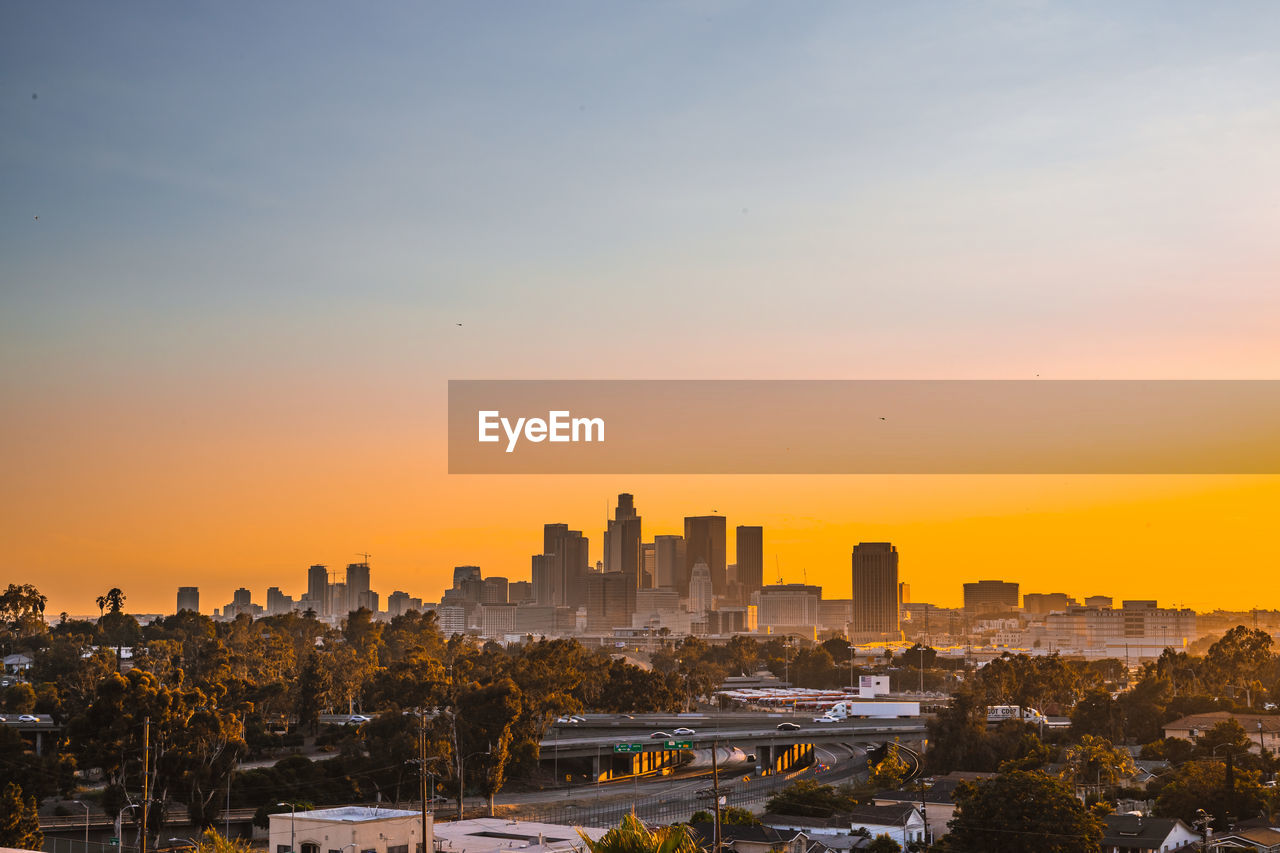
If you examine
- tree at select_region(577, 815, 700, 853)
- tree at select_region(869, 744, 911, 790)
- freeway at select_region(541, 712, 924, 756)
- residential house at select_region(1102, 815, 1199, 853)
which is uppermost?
tree at select_region(577, 815, 700, 853)

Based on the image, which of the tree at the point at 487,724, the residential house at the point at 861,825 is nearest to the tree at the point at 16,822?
the tree at the point at 487,724

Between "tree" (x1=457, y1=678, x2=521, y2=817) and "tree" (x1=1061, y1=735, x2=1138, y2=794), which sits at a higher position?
"tree" (x1=457, y1=678, x2=521, y2=817)

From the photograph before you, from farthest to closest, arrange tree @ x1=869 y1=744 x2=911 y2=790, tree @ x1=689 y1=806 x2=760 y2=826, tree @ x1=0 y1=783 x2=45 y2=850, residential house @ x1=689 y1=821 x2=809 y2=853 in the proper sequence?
tree @ x1=869 y1=744 x2=911 y2=790 < tree @ x1=689 y1=806 x2=760 y2=826 < residential house @ x1=689 y1=821 x2=809 y2=853 < tree @ x1=0 y1=783 x2=45 y2=850

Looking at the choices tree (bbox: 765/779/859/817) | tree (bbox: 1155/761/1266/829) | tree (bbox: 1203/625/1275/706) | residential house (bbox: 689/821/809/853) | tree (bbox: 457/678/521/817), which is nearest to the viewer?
residential house (bbox: 689/821/809/853)

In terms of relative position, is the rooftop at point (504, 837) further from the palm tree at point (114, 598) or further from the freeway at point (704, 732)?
the palm tree at point (114, 598)

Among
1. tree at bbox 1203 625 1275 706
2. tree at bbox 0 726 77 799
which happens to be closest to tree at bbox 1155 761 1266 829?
tree at bbox 0 726 77 799

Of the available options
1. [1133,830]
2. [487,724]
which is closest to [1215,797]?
[1133,830]

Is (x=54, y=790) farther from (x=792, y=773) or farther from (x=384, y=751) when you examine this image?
(x=792, y=773)

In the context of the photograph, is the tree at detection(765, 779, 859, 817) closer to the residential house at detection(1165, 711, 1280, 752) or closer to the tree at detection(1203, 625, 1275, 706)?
the residential house at detection(1165, 711, 1280, 752)
